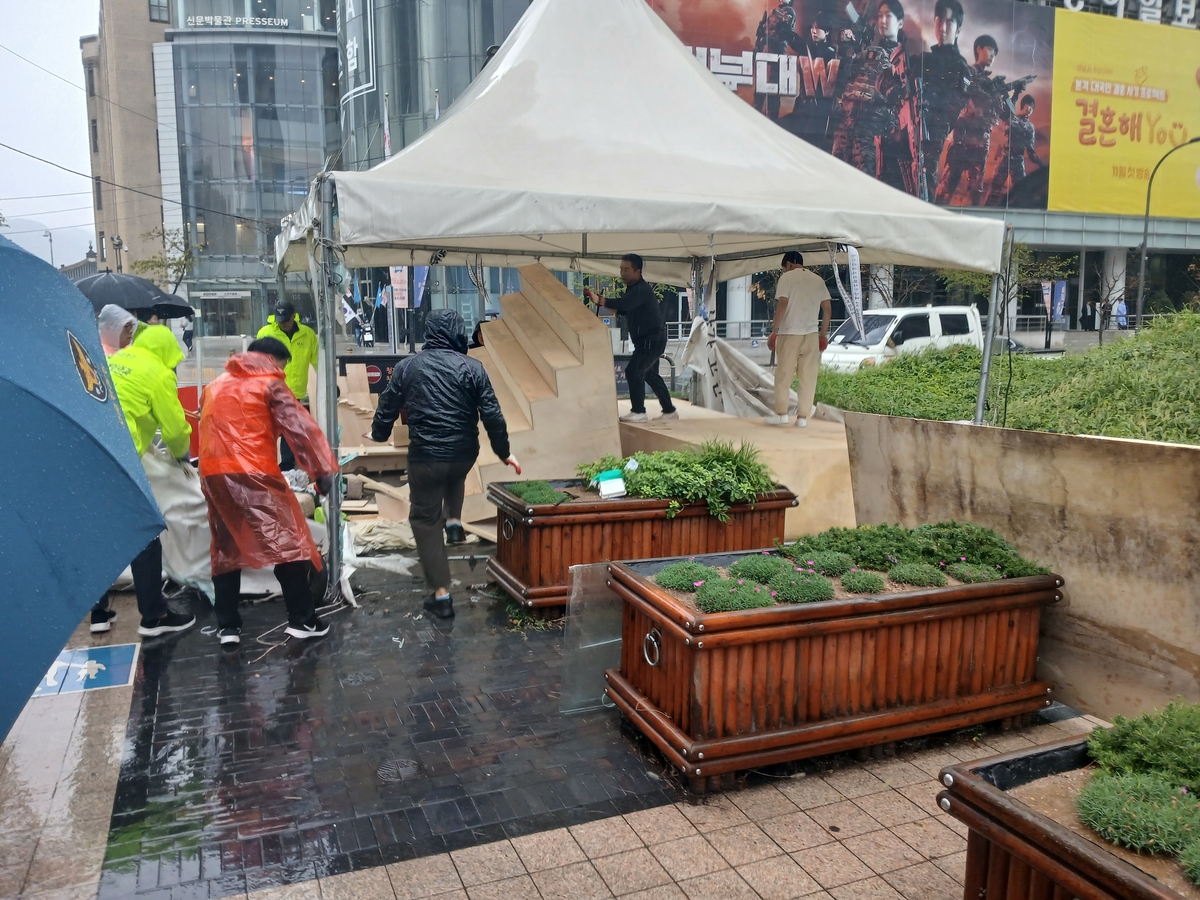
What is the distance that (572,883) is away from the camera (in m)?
2.94

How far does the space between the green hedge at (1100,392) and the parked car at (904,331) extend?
6.71 metres

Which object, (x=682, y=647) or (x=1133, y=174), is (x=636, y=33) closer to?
(x=682, y=647)

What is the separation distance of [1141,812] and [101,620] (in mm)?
5412

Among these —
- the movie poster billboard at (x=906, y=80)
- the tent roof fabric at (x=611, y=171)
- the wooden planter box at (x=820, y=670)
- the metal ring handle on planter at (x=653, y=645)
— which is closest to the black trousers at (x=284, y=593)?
the tent roof fabric at (x=611, y=171)

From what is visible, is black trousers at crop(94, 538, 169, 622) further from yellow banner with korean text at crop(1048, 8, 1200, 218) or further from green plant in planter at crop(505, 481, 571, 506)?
yellow banner with korean text at crop(1048, 8, 1200, 218)

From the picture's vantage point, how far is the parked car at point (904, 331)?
1570 cm

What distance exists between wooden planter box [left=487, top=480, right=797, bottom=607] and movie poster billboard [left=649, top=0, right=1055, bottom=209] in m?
30.9

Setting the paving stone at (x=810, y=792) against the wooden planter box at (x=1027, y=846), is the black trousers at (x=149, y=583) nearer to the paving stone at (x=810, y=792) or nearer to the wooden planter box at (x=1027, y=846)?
the paving stone at (x=810, y=792)

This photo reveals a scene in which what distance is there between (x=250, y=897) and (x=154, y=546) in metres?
3.02

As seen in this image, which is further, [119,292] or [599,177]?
[119,292]

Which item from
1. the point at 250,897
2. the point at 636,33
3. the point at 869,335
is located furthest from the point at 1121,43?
the point at 250,897

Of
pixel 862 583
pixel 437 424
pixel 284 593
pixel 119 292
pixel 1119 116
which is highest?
pixel 1119 116

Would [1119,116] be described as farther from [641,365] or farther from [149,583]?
[149,583]

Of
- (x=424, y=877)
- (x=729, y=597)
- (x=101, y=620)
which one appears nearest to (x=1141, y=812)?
(x=729, y=597)
